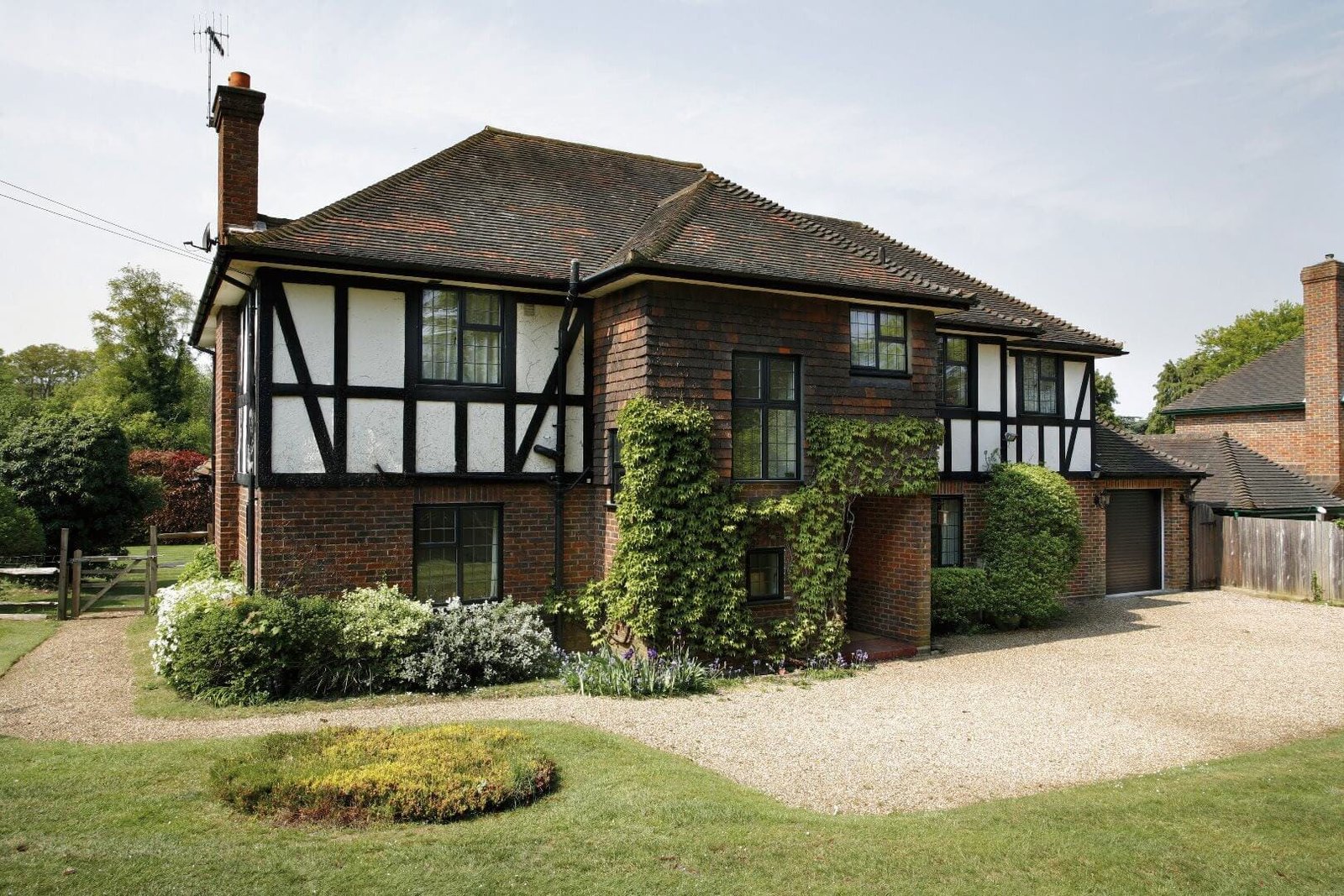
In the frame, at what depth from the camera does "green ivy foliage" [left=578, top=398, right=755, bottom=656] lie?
36.4 ft

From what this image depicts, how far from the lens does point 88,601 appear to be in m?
16.9

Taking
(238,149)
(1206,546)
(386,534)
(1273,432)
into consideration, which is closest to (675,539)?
(386,534)

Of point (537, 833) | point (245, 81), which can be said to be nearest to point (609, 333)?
point (245, 81)

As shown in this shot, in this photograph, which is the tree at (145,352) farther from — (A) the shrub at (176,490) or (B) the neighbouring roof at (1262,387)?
(B) the neighbouring roof at (1262,387)

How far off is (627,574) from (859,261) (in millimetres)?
5982

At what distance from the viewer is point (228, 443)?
14.0 meters

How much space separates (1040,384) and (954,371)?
263cm

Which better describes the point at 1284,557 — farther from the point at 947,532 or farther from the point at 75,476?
the point at 75,476

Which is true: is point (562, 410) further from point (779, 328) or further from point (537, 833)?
point (537, 833)

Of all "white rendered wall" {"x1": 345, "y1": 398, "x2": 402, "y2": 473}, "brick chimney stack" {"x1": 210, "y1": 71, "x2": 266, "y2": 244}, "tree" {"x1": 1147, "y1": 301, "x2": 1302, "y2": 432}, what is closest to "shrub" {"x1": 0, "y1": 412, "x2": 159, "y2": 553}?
"brick chimney stack" {"x1": 210, "y1": 71, "x2": 266, "y2": 244}

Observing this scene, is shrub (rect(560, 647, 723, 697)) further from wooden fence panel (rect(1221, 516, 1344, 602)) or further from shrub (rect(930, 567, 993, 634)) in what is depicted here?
wooden fence panel (rect(1221, 516, 1344, 602))

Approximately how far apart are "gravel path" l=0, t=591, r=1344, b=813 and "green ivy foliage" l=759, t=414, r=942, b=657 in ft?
3.18

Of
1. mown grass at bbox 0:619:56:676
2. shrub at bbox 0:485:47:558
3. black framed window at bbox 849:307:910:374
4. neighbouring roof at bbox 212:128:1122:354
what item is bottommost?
mown grass at bbox 0:619:56:676

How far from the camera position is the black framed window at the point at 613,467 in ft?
38.3
